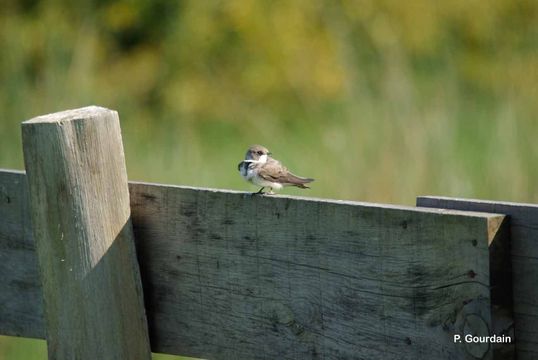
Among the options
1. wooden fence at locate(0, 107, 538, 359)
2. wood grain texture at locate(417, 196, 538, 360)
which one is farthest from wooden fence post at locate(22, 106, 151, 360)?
wood grain texture at locate(417, 196, 538, 360)

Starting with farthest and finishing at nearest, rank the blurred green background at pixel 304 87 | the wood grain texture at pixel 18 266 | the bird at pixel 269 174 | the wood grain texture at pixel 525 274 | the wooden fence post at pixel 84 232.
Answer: the blurred green background at pixel 304 87
the bird at pixel 269 174
the wood grain texture at pixel 18 266
the wooden fence post at pixel 84 232
the wood grain texture at pixel 525 274

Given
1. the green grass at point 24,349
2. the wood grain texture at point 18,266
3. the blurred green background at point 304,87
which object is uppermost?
the blurred green background at point 304,87

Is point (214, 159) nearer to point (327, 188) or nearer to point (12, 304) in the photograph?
point (327, 188)

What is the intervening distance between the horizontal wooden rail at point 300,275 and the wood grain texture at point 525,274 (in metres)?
0.05

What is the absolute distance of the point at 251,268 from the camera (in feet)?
7.15

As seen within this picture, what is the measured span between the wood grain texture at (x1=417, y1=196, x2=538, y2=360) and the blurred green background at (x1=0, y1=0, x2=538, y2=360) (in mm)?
2384

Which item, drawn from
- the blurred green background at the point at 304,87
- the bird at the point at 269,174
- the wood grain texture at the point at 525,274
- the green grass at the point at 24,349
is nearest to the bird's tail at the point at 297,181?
the bird at the point at 269,174

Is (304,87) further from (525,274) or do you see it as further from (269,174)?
(525,274)

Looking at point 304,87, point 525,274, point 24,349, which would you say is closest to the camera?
point 525,274

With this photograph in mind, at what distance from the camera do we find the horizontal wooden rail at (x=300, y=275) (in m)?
1.75

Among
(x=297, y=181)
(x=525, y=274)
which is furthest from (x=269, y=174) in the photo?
(x=525, y=274)

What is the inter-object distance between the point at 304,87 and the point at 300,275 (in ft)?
15.1

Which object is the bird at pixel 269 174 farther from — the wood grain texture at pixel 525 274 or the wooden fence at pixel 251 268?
the wood grain texture at pixel 525 274

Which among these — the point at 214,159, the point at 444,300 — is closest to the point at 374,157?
the point at 214,159
